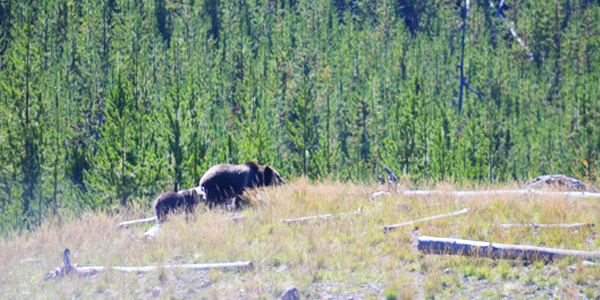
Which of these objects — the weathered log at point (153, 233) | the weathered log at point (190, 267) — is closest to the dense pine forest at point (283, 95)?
the weathered log at point (153, 233)

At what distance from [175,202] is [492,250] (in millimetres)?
5971

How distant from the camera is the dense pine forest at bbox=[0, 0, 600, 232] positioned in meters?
26.8

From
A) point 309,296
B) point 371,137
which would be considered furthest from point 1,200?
Answer: point 371,137

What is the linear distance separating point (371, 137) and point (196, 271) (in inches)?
1711

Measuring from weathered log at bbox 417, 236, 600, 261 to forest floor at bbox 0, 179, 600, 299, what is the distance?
11 cm

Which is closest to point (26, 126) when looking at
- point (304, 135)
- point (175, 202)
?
point (304, 135)

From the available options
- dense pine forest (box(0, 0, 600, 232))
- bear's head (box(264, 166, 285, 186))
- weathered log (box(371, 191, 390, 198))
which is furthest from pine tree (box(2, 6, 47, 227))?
weathered log (box(371, 191, 390, 198))

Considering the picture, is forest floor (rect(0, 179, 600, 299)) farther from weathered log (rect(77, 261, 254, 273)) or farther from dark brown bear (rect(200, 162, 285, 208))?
dark brown bear (rect(200, 162, 285, 208))

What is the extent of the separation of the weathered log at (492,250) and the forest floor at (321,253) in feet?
0.35

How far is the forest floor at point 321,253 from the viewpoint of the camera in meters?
6.29

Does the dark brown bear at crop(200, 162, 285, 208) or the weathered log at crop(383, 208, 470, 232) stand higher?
the dark brown bear at crop(200, 162, 285, 208)

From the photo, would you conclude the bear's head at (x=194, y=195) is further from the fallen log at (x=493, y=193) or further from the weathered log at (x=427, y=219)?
the weathered log at (x=427, y=219)

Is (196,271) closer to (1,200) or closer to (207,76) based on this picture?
(1,200)

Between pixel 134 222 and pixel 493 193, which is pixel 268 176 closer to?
pixel 134 222
